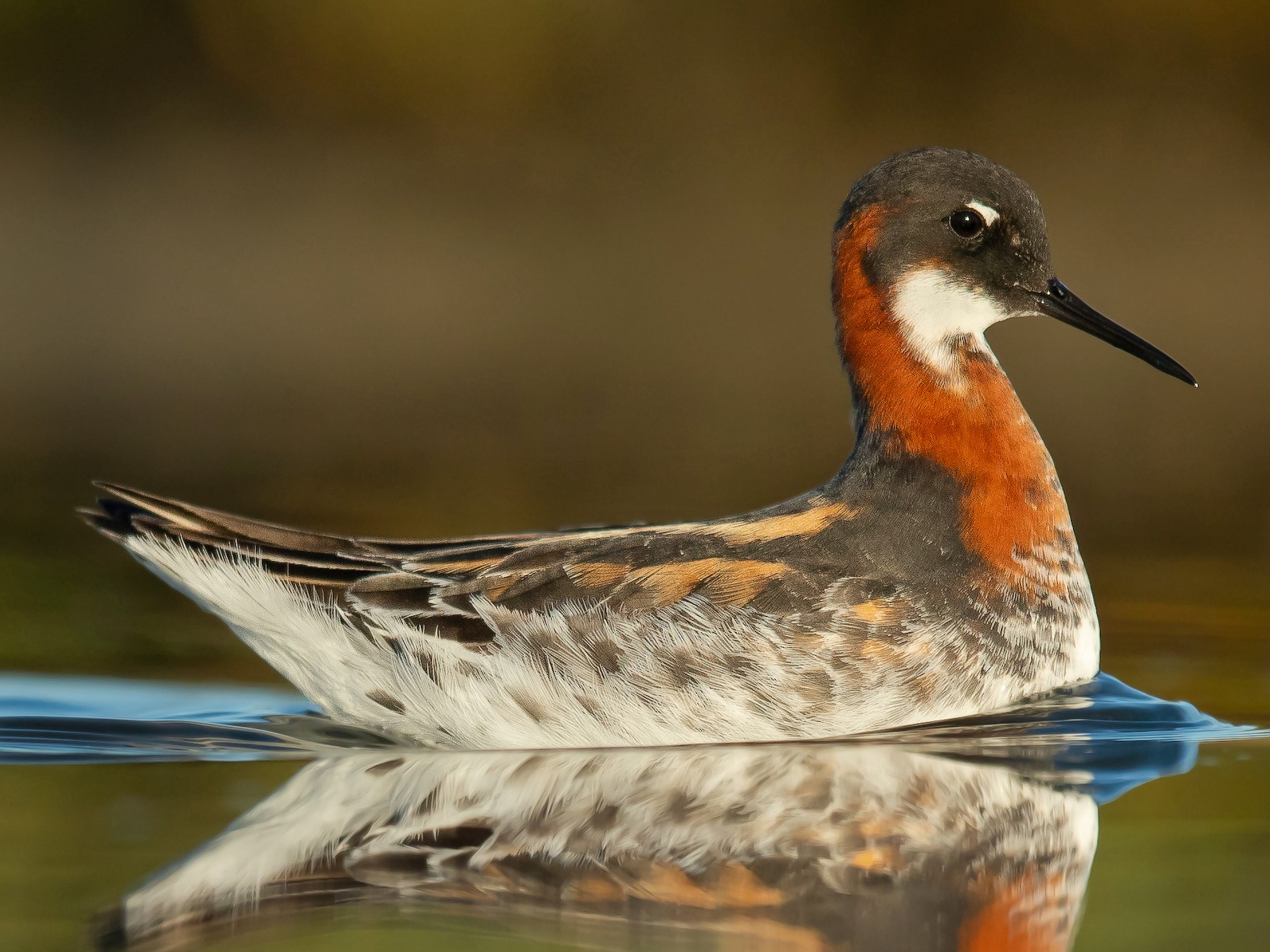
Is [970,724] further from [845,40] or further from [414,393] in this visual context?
[845,40]

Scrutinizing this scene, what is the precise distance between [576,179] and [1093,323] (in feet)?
50.2

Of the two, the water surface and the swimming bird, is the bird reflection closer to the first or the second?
the water surface

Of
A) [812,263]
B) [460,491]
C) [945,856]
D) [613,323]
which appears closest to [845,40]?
[812,263]

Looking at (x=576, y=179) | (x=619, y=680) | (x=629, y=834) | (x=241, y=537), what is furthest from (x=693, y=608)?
(x=576, y=179)

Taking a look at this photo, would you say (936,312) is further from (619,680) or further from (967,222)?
(619,680)

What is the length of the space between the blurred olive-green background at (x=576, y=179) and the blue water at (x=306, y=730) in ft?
27.6

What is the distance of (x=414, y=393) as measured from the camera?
1544cm

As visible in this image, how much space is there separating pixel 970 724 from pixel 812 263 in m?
15.7

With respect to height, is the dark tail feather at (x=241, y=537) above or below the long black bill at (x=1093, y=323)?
below

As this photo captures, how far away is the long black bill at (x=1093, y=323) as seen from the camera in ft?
25.0

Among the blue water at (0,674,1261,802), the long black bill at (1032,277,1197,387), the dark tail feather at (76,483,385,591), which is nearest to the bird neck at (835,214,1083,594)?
the long black bill at (1032,277,1197,387)

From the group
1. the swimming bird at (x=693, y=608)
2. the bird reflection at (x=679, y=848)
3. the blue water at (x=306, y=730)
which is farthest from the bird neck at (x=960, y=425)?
the bird reflection at (x=679, y=848)

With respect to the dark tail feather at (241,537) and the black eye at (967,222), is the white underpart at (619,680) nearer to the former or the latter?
the dark tail feather at (241,537)

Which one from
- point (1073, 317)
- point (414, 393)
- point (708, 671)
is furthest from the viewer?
point (414, 393)
